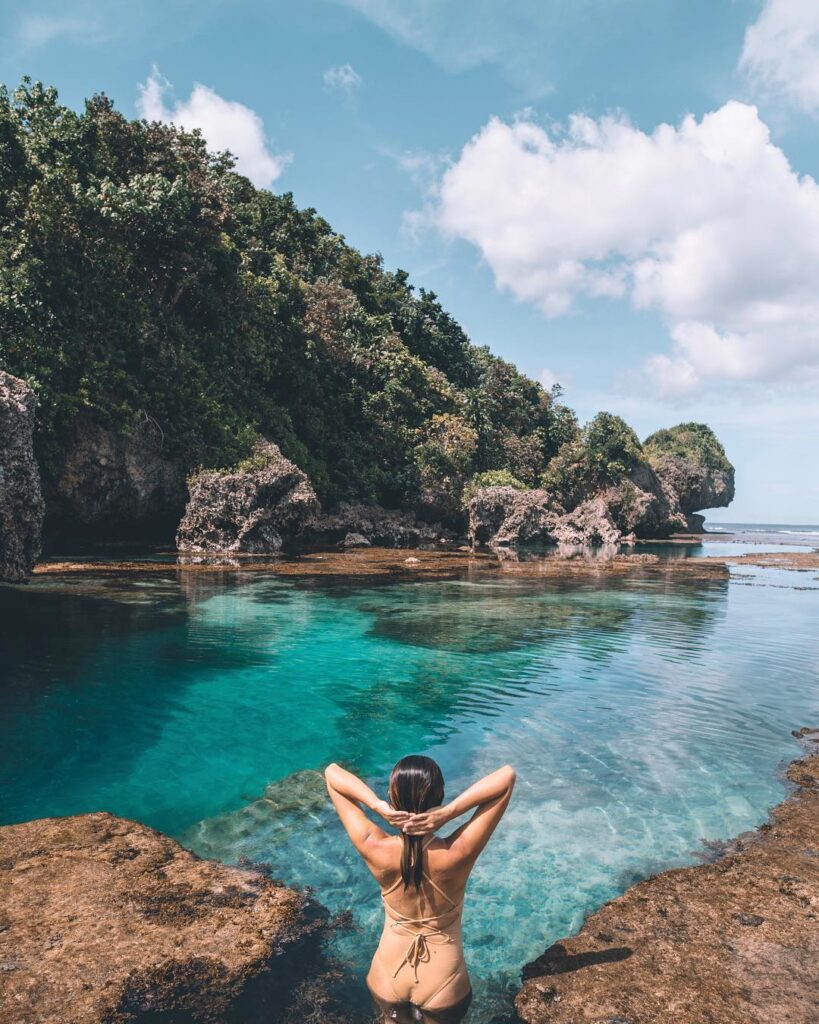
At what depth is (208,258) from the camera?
3381 centimetres

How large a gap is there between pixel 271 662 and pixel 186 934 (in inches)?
359

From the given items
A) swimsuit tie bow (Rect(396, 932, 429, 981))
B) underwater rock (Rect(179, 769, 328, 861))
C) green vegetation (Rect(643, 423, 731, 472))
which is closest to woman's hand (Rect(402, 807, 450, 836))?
swimsuit tie bow (Rect(396, 932, 429, 981))

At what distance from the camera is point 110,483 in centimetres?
2955

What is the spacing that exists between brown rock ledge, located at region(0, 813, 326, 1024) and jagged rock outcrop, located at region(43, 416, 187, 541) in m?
25.1

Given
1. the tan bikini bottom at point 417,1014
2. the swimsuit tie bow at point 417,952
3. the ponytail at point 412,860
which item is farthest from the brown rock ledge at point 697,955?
the ponytail at point 412,860

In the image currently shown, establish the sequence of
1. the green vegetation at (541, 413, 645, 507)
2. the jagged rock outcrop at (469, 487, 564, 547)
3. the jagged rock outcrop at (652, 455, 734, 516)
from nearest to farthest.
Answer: the jagged rock outcrop at (469, 487, 564, 547)
the green vegetation at (541, 413, 645, 507)
the jagged rock outcrop at (652, 455, 734, 516)

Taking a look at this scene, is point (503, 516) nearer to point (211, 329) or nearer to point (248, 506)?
point (248, 506)

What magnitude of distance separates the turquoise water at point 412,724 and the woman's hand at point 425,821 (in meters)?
1.77

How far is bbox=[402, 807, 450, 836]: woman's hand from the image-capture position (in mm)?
3459

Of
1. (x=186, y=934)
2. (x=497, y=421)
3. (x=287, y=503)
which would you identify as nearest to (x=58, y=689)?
(x=186, y=934)

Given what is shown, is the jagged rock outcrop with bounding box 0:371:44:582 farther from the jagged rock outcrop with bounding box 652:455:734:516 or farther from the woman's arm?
the jagged rock outcrop with bounding box 652:455:734:516

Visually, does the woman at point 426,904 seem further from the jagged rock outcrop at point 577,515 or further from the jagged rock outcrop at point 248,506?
the jagged rock outcrop at point 577,515

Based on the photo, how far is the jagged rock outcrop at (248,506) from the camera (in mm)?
32406

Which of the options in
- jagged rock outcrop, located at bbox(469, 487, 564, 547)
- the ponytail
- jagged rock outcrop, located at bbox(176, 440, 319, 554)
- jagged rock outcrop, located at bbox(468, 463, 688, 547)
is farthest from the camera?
jagged rock outcrop, located at bbox(468, 463, 688, 547)
